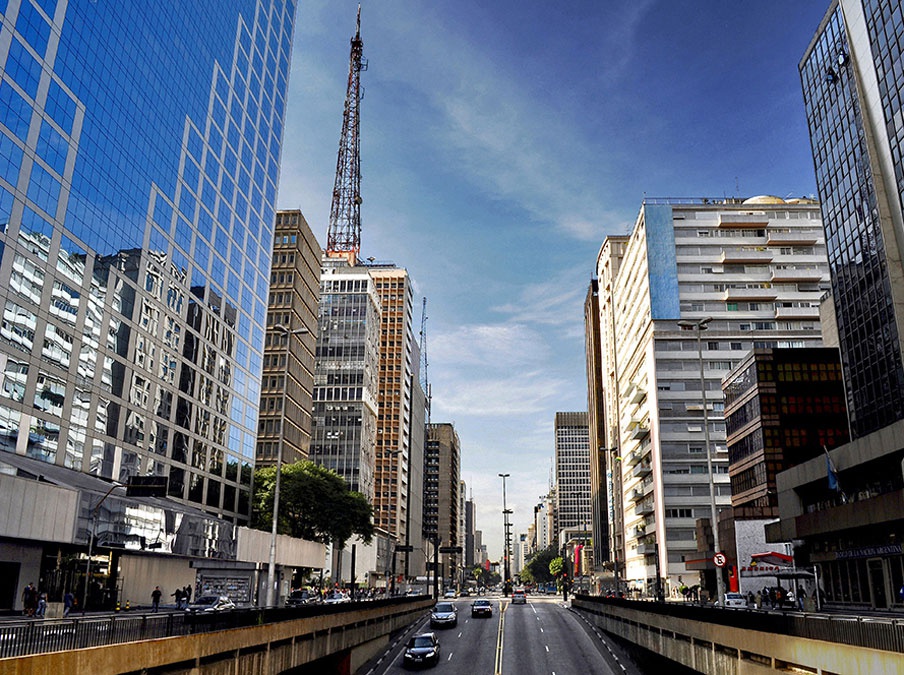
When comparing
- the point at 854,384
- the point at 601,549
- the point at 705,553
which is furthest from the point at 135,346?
the point at 601,549

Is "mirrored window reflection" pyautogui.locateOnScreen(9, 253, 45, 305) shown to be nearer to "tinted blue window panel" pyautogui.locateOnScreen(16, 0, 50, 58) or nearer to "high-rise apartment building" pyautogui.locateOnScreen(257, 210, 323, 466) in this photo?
"tinted blue window panel" pyautogui.locateOnScreen(16, 0, 50, 58)

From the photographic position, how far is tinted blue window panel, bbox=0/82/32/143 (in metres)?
47.6

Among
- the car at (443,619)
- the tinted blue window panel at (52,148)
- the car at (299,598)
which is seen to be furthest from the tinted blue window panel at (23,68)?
the car at (443,619)

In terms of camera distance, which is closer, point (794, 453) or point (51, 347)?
point (51, 347)

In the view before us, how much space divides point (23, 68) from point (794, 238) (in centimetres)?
10190

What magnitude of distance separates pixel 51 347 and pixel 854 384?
57.7 metres

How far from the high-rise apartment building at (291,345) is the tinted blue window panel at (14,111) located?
6176cm

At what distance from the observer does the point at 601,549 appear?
185500 mm

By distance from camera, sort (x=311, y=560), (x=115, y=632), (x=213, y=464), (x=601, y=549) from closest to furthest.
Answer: (x=115, y=632), (x=213, y=464), (x=311, y=560), (x=601, y=549)

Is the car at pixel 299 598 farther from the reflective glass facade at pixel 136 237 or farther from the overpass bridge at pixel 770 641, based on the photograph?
the overpass bridge at pixel 770 641

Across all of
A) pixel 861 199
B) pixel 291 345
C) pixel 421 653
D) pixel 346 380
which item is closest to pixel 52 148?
pixel 421 653

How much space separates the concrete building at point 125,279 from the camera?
48969mm

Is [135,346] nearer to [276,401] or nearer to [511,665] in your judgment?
[511,665]

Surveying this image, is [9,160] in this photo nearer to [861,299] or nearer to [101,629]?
[101,629]
